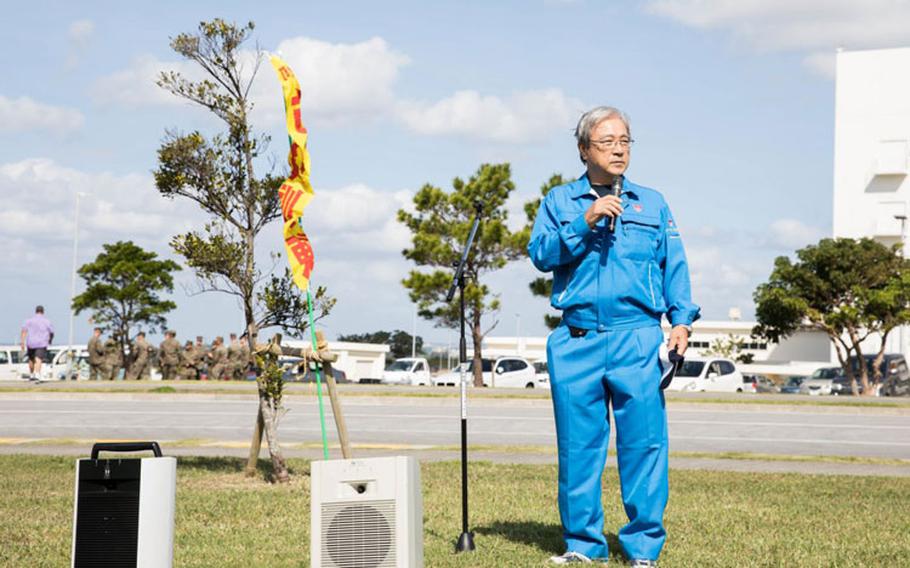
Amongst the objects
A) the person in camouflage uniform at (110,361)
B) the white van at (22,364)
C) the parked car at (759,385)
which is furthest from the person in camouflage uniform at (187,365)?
the parked car at (759,385)

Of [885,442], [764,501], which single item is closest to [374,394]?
[885,442]

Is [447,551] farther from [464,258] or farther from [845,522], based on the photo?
[845,522]

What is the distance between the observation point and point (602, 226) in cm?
588

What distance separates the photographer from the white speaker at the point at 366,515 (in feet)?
15.5

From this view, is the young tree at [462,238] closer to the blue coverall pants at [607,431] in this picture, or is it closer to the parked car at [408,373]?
the parked car at [408,373]

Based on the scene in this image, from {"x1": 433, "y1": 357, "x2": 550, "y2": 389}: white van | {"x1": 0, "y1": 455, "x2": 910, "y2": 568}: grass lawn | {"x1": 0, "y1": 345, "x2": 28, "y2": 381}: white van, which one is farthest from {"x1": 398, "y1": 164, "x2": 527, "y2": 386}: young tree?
{"x1": 0, "y1": 455, "x2": 910, "y2": 568}: grass lawn

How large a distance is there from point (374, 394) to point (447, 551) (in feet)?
61.4

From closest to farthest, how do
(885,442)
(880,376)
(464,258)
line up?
(464,258)
(885,442)
(880,376)

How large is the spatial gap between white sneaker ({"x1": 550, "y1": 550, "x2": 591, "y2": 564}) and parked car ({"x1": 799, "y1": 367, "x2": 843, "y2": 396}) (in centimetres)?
4278

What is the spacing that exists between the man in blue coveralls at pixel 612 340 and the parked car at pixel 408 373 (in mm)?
40386

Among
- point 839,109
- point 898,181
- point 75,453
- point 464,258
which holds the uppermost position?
point 839,109

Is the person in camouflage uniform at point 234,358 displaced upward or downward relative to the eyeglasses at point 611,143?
downward

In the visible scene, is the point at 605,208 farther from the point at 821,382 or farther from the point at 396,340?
the point at 396,340

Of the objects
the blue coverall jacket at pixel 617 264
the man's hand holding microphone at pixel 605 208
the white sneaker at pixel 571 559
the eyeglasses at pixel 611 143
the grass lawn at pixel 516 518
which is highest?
the eyeglasses at pixel 611 143
